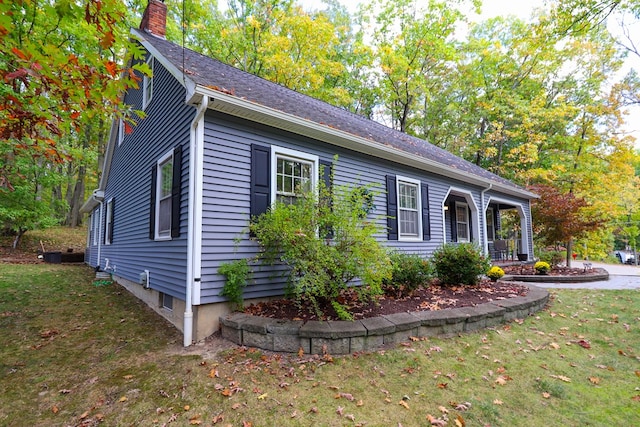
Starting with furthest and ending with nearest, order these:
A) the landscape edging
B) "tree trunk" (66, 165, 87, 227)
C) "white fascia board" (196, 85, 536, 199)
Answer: "tree trunk" (66, 165, 87, 227) < the landscape edging < "white fascia board" (196, 85, 536, 199)

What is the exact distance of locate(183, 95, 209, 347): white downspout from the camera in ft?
13.4

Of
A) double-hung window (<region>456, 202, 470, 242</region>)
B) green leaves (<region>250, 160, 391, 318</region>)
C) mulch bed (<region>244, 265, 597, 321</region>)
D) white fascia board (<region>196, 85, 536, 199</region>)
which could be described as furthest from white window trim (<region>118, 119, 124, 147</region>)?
double-hung window (<region>456, 202, 470, 242</region>)

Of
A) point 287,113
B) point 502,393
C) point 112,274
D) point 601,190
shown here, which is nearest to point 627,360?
point 502,393

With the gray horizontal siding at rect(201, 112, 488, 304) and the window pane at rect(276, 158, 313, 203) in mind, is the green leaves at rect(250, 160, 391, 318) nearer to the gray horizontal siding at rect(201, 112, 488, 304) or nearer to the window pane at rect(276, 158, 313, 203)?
the gray horizontal siding at rect(201, 112, 488, 304)

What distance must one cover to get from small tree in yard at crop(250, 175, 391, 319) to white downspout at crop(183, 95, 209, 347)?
0.78 m

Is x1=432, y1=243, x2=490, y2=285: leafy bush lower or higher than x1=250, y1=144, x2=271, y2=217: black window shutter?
lower

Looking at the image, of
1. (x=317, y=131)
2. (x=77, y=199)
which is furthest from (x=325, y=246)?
(x=77, y=199)

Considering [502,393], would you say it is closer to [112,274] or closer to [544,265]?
[544,265]

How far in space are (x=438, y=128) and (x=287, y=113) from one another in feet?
64.0

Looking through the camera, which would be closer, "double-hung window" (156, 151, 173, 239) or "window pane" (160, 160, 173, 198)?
"double-hung window" (156, 151, 173, 239)

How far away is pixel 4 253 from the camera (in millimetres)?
12727

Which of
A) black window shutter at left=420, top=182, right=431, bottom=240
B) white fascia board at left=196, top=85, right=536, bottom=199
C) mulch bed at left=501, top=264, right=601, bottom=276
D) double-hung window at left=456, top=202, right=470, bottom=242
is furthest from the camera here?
double-hung window at left=456, top=202, right=470, bottom=242

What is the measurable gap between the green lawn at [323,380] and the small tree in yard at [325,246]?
3.04ft

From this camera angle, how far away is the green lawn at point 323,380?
105 inches
